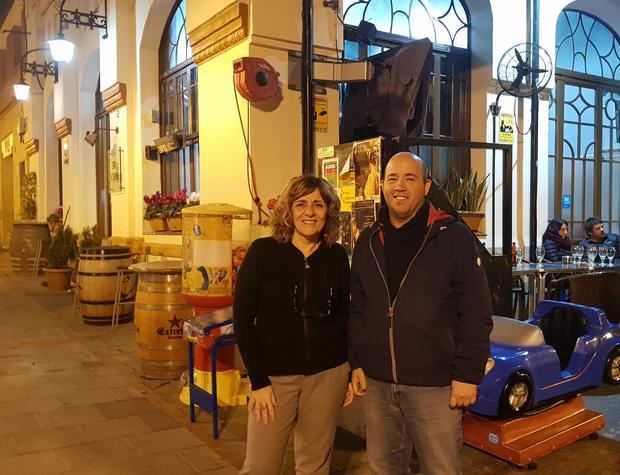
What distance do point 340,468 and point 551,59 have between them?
6.24 m

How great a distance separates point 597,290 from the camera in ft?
16.9

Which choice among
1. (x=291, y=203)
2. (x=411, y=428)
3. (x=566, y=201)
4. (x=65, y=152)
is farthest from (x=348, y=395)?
(x=65, y=152)

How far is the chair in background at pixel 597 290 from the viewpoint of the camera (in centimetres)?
507

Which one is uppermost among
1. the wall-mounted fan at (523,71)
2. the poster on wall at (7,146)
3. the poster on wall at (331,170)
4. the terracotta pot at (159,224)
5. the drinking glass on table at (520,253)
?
the poster on wall at (7,146)

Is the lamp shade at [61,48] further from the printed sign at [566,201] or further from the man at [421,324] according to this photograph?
the man at [421,324]

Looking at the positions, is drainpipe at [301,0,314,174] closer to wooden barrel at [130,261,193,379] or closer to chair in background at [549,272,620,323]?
wooden barrel at [130,261,193,379]

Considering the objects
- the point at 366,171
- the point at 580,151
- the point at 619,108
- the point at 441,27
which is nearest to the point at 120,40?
the point at 441,27

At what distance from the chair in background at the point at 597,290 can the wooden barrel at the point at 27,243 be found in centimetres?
1175

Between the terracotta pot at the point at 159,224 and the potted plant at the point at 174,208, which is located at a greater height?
the potted plant at the point at 174,208

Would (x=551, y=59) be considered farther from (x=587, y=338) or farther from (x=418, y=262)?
(x=418, y=262)

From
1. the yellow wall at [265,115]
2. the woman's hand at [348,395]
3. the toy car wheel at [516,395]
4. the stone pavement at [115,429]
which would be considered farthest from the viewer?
the yellow wall at [265,115]

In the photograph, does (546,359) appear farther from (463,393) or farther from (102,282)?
(102,282)

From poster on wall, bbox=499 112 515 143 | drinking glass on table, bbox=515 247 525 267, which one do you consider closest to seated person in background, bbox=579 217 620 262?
drinking glass on table, bbox=515 247 525 267

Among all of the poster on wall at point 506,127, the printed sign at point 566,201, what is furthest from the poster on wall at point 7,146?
the printed sign at point 566,201
